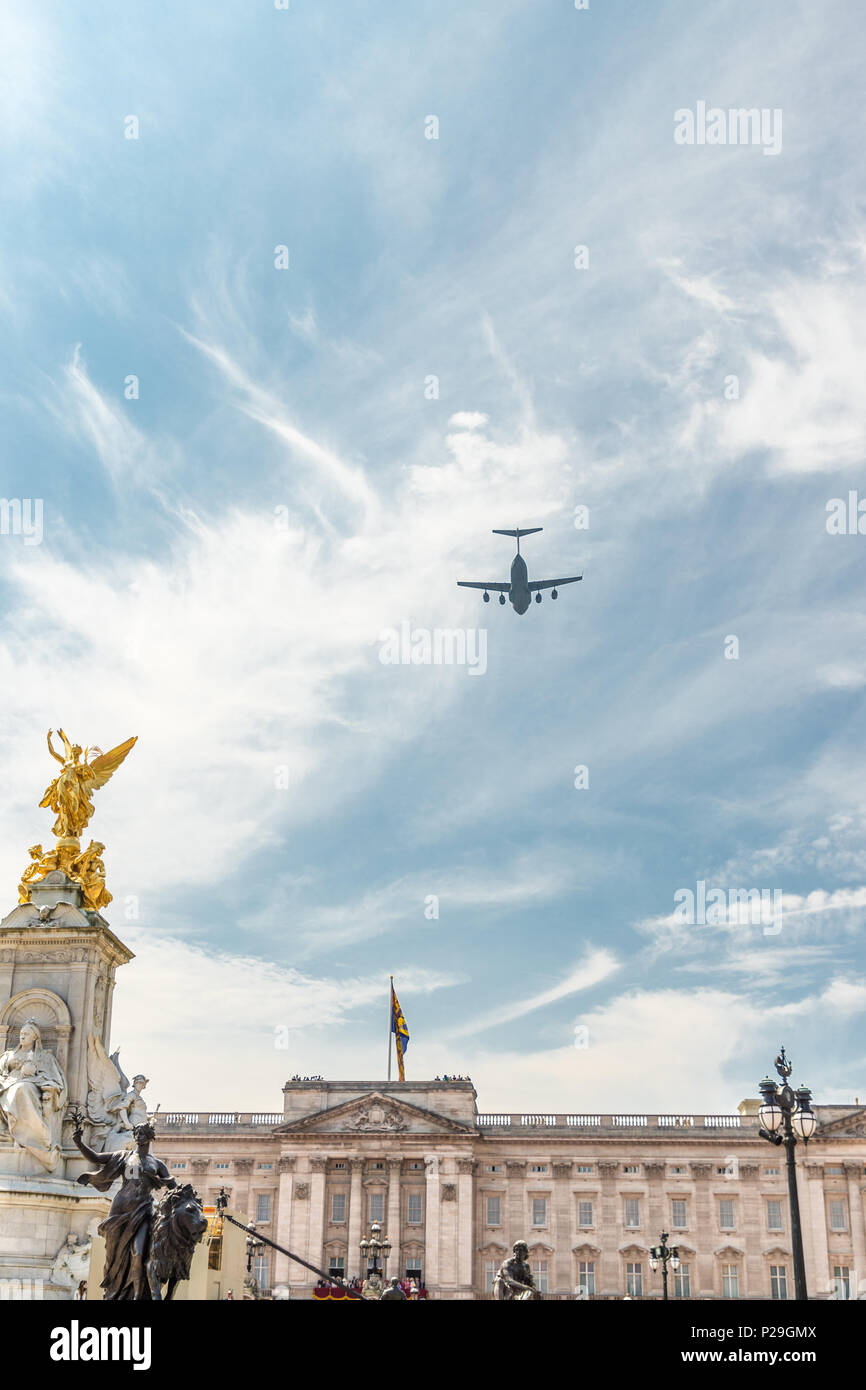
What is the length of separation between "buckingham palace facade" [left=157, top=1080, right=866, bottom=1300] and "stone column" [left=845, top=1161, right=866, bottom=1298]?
78 millimetres

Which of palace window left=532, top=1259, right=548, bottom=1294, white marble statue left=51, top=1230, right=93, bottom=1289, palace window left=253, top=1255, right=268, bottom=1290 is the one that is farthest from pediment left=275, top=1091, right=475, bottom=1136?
white marble statue left=51, top=1230, right=93, bottom=1289

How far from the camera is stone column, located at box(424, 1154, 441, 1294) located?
74.6 meters

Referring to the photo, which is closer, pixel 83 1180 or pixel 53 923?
pixel 83 1180

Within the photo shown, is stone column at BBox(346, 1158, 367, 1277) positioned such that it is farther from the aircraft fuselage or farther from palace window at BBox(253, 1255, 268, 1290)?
the aircraft fuselage

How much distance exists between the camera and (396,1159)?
78.1 m

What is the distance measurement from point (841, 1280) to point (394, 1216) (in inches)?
1021

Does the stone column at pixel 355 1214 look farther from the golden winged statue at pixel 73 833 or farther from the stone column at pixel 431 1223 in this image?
the golden winged statue at pixel 73 833

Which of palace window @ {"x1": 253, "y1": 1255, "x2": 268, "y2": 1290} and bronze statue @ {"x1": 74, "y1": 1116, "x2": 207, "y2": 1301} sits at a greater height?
bronze statue @ {"x1": 74, "y1": 1116, "x2": 207, "y2": 1301}

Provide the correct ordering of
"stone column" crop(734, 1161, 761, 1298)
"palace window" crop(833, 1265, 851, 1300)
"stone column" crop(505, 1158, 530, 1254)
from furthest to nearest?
1. "stone column" crop(505, 1158, 530, 1254)
2. "stone column" crop(734, 1161, 761, 1298)
3. "palace window" crop(833, 1265, 851, 1300)

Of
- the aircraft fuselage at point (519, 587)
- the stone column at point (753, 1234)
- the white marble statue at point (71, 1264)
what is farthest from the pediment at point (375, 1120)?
the white marble statue at point (71, 1264)

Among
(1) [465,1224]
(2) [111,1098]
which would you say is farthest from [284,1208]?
(2) [111,1098]

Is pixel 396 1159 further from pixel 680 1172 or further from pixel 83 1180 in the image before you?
pixel 83 1180
